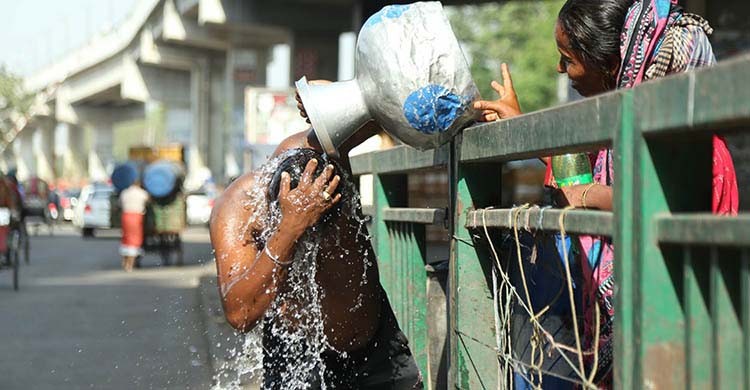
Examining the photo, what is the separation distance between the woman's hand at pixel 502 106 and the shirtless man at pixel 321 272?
331mm

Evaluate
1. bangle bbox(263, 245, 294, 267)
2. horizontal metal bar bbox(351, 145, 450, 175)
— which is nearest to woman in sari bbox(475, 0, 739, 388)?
horizontal metal bar bbox(351, 145, 450, 175)

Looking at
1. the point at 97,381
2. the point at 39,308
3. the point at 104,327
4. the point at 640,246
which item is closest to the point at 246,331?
the point at 640,246

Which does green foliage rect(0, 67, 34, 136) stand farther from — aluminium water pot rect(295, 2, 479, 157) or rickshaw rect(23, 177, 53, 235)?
aluminium water pot rect(295, 2, 479, 157)

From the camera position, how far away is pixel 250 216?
11.0 feet

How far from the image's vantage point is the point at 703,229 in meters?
1.64

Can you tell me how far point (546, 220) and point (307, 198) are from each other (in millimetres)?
940

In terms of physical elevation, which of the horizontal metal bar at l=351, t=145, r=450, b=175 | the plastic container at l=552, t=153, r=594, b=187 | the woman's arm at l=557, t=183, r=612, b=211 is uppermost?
the horizontal metal bar at l=351, t=145, r=450, b=175

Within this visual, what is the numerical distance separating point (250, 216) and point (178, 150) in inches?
1671

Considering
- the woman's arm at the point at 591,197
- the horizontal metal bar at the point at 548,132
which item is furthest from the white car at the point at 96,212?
the woman's arm at the point at 591,197

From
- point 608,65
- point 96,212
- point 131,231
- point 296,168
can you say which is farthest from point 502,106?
point 96,212

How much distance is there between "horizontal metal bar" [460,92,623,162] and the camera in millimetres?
1982

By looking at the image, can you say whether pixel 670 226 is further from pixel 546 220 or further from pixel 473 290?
pixel 473 290

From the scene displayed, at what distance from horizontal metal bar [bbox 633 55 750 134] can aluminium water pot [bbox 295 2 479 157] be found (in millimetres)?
952

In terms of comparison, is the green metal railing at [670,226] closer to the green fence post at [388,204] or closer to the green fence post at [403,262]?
the green fence post at [403,262]
